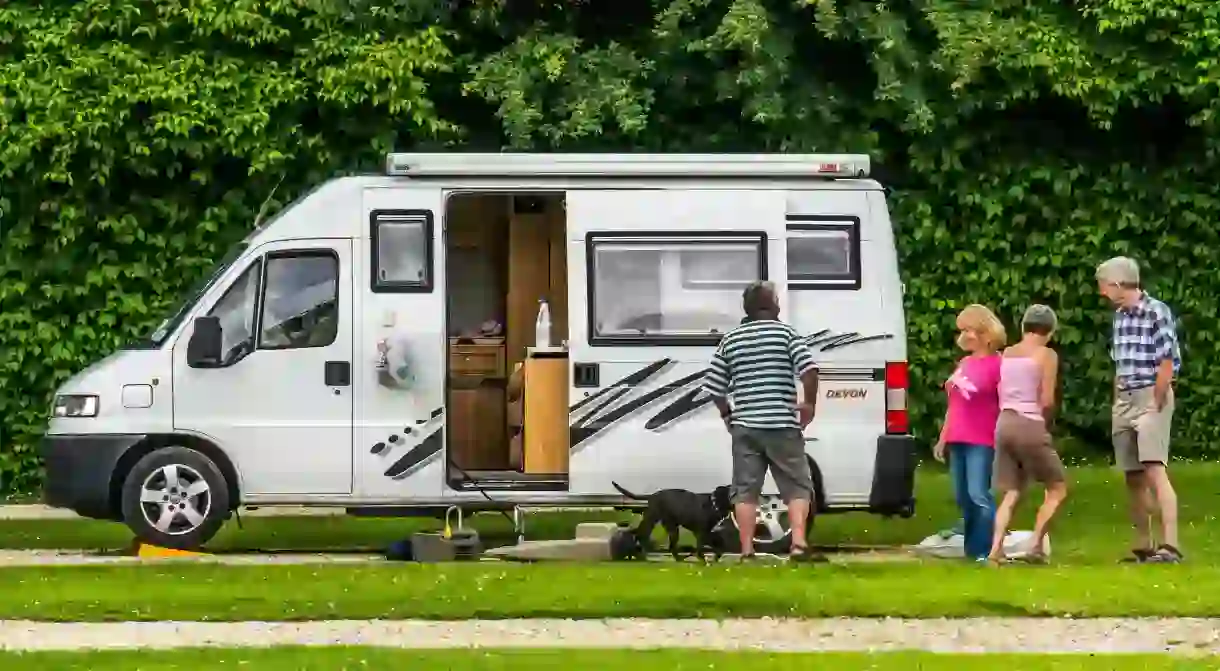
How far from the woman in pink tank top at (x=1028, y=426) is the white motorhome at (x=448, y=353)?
3.57 ft

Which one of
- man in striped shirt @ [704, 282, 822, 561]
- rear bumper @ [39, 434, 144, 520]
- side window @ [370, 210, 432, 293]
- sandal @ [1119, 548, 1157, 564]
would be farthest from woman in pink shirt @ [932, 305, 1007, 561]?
rear bumper @ [39, 434, 144, 520]

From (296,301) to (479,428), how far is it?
1787mm

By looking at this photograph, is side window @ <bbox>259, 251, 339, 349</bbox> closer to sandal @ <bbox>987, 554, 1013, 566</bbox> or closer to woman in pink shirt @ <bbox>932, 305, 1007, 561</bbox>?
woman in pink shirt @ <bbox>932, 305, 1007, 561</bbox>

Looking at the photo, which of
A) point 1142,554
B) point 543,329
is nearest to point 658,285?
point 543,329

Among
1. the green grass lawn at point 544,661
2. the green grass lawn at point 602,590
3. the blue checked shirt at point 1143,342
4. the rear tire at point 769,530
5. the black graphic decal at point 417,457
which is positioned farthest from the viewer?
the black graphic decal at point 417,457

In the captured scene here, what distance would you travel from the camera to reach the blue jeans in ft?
48.2

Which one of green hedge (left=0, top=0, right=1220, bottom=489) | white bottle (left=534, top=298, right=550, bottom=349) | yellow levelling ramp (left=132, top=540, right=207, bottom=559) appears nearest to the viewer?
yellow levelling ramp (left=132, top=540, right=207, bottom=559)

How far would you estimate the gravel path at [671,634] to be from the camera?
10656 millimetres

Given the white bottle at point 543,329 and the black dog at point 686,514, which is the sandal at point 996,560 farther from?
the white bottle at point 543,329

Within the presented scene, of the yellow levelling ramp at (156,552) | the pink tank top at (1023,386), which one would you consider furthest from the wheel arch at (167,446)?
the pink tank top at (1023,386)

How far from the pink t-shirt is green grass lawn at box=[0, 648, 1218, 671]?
435 cm

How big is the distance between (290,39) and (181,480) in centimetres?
637

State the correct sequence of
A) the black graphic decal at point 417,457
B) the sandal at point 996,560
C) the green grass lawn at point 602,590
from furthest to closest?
the black graphic decal at point 417,457, the sandal at point 996,560, the green grass lawn at point 602,590

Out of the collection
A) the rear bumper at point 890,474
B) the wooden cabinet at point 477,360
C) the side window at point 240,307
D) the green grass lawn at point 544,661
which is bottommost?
the green grass lawn at point 544,661
